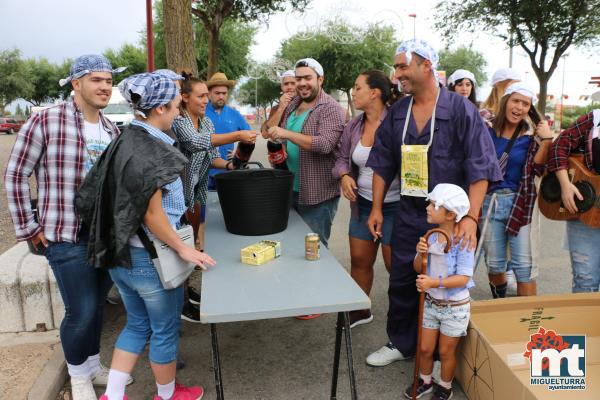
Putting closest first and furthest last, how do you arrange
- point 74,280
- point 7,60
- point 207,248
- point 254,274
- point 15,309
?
point 254,274, point 74,280, point 207,248, point 15,309, point 7,60

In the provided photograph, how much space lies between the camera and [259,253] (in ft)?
7.41

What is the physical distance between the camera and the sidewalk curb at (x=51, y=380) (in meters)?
2.54

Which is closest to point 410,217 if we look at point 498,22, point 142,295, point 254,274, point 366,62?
point 254,274

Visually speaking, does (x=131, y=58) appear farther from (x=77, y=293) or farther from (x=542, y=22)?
(x=77, y=293)

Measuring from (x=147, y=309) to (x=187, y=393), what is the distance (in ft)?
2.05

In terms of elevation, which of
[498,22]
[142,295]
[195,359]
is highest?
[498,22]

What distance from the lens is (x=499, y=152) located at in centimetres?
312

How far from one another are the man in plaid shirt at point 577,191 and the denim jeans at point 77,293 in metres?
2.72

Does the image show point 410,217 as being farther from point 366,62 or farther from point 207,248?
point 366,62

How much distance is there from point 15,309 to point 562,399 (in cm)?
342

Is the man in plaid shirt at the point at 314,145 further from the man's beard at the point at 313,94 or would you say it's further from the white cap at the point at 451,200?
the white cap at the point at 451,200

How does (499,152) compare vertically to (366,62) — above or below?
below

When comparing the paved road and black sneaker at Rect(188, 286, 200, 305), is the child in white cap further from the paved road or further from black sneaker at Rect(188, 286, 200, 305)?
black sneaker at Rect(188, 286, 200, 305)

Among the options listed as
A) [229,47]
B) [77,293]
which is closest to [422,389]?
[77,293]
